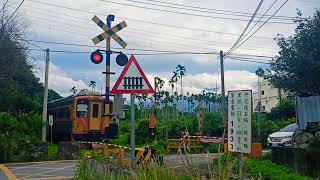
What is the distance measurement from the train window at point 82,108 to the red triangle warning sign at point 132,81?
61.8 ft

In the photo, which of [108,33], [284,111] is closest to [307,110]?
[108,33]

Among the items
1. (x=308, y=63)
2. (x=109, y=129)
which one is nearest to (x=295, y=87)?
(x=308, y=63)

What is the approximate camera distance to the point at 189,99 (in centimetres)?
5341

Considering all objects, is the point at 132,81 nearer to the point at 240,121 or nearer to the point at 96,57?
the point at 240,121

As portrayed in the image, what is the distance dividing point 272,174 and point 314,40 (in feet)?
21.1

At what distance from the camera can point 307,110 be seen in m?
15.1

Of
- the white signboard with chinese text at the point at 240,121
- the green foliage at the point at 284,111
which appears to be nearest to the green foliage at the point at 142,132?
the green foliage at the point at 284,111

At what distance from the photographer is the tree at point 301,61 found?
53.0ft

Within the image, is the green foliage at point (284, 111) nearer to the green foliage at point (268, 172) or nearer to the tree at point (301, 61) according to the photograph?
the tree at point (301, 61)

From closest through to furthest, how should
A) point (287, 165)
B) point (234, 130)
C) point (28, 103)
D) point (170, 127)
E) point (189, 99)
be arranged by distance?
1. point (234, 130)
2. point (287, 165)
3. point (170, 127)
4. point (28, 103)
5. point (189, 99)

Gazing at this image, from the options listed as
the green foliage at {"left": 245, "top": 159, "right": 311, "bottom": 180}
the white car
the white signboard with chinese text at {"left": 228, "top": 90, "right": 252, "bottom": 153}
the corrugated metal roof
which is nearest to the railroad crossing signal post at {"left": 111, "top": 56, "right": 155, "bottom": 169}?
the white signboard with chinese text at {"left": 228, "top": 90, "right": 252, "bottom": 153}

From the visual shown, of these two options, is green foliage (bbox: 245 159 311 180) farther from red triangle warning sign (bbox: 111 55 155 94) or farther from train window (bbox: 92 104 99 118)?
train window (bbox: 92 104 99 118)

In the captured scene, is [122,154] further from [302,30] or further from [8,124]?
[8,124]

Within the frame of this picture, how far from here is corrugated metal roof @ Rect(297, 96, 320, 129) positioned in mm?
14662
